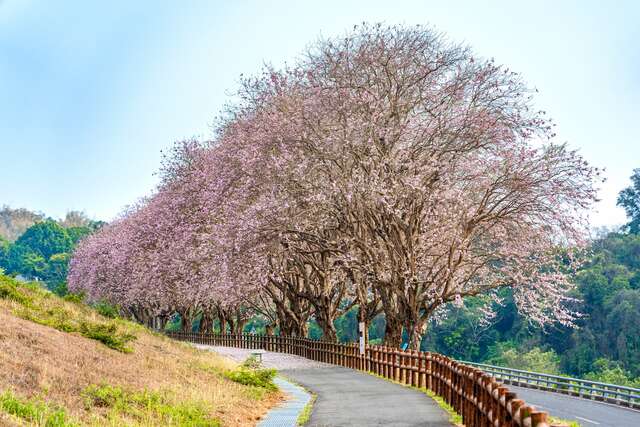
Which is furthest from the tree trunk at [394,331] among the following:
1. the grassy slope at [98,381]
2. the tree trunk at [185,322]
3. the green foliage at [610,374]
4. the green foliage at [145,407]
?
the tree trunk at [185,322]

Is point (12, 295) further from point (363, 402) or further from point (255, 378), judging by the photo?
point (363, 402)

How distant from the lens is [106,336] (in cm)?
2355

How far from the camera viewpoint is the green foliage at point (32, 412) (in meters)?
12.8

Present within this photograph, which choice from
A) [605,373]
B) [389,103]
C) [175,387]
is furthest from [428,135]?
[605,373]

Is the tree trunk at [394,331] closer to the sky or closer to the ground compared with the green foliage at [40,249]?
closer to the ground

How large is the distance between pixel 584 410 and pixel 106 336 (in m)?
16.2

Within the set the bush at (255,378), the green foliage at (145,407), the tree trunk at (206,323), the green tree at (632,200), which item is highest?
the green tree at (632,200)

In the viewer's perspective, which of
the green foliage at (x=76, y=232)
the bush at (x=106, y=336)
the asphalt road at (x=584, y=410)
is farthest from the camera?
the green foliage at (x=76, y=232)

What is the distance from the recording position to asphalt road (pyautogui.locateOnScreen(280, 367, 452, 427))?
56.0ft

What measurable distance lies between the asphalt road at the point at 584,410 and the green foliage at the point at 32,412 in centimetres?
1657

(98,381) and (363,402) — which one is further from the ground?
(98,381)

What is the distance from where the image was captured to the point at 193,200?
49.0 meters

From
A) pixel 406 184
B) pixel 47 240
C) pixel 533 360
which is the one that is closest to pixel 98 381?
pixel 406 184

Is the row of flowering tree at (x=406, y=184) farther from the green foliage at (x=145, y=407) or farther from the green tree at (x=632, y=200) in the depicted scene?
the green tree at (x=632, y=200)
